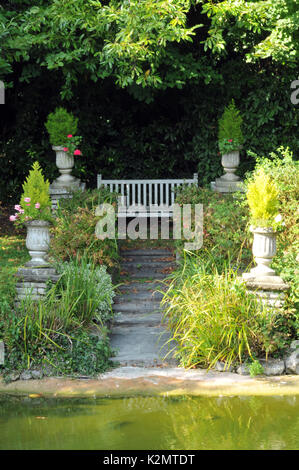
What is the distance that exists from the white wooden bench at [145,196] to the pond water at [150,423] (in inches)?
219

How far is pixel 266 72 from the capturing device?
40.0 feet

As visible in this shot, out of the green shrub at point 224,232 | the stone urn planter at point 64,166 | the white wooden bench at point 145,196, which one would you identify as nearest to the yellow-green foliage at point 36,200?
the green shrub at point 224,232

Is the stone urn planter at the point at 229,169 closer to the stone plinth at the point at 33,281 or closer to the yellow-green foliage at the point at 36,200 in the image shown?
the yellow-green foliage at the point at 36,200

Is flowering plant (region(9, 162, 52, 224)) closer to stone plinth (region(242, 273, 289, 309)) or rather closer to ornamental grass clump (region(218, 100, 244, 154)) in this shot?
stone plinth (region(242, 273, 289, 309))

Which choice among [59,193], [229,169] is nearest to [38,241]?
[59,193]

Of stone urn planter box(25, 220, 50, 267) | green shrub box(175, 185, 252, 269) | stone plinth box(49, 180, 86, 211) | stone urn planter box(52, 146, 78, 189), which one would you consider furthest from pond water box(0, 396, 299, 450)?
stone urn planter box(52, 146, 78, 189)

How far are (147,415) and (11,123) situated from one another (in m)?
8.89

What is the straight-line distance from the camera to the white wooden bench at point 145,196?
11562 mm

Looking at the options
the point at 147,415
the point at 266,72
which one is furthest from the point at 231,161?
the point at 147,415

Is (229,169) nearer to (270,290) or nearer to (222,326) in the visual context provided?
(270,290)

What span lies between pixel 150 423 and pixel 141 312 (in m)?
2.70

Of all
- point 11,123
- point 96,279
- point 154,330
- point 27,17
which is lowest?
point 154,330

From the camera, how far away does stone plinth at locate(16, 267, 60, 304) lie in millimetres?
7258
